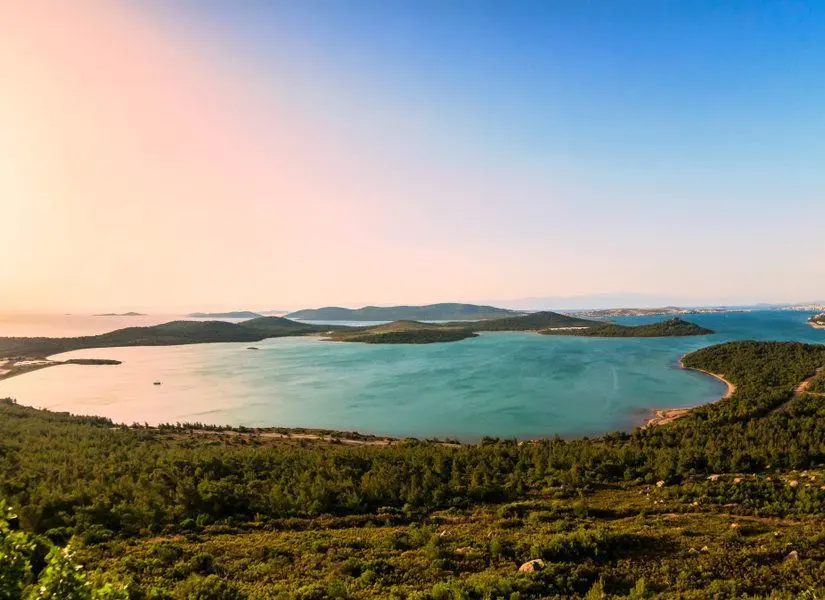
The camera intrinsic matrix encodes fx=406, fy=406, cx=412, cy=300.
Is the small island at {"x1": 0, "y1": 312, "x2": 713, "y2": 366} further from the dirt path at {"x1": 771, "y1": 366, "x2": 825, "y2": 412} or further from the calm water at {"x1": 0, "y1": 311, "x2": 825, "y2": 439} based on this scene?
the dirt path at {"x1": 771, "y1": 366, "x2": 825, "y2": 412}

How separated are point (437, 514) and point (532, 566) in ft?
25.7

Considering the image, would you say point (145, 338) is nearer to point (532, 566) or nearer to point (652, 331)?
point (532, 566)

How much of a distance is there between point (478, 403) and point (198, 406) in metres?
37.8

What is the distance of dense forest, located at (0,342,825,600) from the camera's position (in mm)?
10875

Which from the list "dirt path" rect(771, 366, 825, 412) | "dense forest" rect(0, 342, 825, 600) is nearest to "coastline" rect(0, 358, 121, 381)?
"dense forest" rect(0, 342, 825, 600)

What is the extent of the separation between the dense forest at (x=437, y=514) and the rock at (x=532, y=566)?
0.05 metres

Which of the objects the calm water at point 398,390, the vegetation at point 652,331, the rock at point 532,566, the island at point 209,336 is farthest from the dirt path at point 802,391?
the island at point 209,336

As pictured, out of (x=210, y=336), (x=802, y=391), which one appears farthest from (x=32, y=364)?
(x=802, y=391)

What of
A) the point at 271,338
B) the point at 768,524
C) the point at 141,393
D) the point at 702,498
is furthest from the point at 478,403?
the point at 271,338

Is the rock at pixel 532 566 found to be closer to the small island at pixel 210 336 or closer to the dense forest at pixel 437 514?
the dense forest at pixel 437 514

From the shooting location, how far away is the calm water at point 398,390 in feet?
152

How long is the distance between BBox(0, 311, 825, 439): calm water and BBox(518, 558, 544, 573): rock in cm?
2868

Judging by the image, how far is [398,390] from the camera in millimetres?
64125

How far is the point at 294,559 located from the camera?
13.4 m
